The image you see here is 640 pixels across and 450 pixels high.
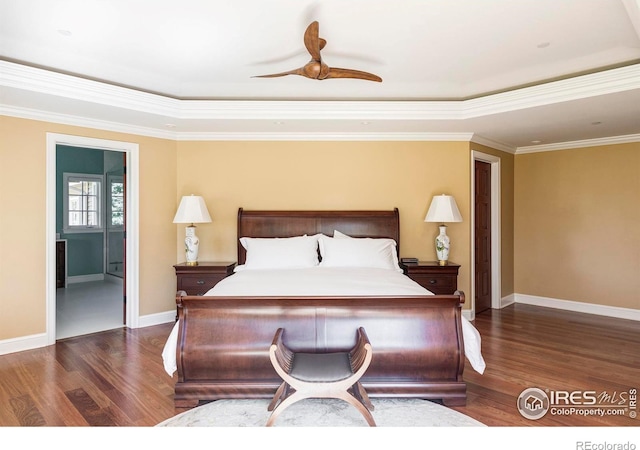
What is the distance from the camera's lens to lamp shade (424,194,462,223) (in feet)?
13.9

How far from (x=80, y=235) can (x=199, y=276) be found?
4.31 m

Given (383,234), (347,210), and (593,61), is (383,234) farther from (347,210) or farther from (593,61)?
Answer: (593,61)

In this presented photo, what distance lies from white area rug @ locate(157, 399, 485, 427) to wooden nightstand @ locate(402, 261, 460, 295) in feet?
6.07

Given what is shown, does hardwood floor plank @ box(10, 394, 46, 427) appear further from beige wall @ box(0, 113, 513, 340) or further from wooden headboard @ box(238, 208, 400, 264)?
wooden headboard @ box(238, 208, 400, 264)

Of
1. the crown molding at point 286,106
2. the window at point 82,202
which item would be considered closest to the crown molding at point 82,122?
the crown molding at point 286,106

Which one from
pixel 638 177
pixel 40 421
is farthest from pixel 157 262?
pixel 638 177

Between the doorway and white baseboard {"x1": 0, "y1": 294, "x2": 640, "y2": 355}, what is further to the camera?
the doorway

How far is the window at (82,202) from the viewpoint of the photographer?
669 centimetres

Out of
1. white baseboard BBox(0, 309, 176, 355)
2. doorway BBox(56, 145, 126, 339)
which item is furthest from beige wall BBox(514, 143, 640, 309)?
doorway BBox(56, 145, 126, 339)

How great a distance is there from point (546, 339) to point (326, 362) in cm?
296

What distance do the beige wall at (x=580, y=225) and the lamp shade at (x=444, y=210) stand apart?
197 cm

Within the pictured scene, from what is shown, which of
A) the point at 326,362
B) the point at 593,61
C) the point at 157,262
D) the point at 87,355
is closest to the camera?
the point at 326,362

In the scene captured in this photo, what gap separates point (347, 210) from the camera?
4.60 metres

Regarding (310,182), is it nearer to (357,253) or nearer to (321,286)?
(357,253)
